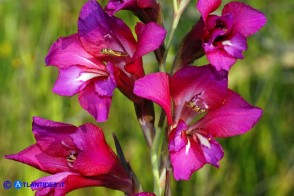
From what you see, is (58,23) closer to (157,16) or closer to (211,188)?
(211,188)

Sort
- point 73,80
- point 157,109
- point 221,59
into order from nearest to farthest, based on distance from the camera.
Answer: point 221,59 < point 73,80 < point 157,109

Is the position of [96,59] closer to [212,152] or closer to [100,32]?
[100,32]

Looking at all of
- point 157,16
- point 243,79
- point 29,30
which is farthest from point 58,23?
point 157,16

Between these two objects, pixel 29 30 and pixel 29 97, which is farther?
pixel 29 30

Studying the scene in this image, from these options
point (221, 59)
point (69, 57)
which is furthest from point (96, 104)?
point (221, 59)

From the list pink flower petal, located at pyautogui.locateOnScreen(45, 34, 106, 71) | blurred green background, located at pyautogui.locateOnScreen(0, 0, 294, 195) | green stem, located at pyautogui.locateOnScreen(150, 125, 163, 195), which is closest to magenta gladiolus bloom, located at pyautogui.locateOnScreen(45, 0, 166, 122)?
pink flower petal, located at pyautogui.locateOnScreen(45, 34, 106, 71)

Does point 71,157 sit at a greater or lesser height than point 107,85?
lesser

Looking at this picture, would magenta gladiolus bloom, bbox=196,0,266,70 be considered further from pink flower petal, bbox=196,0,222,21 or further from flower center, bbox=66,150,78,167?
flower center, bbox=66,150,78,167
